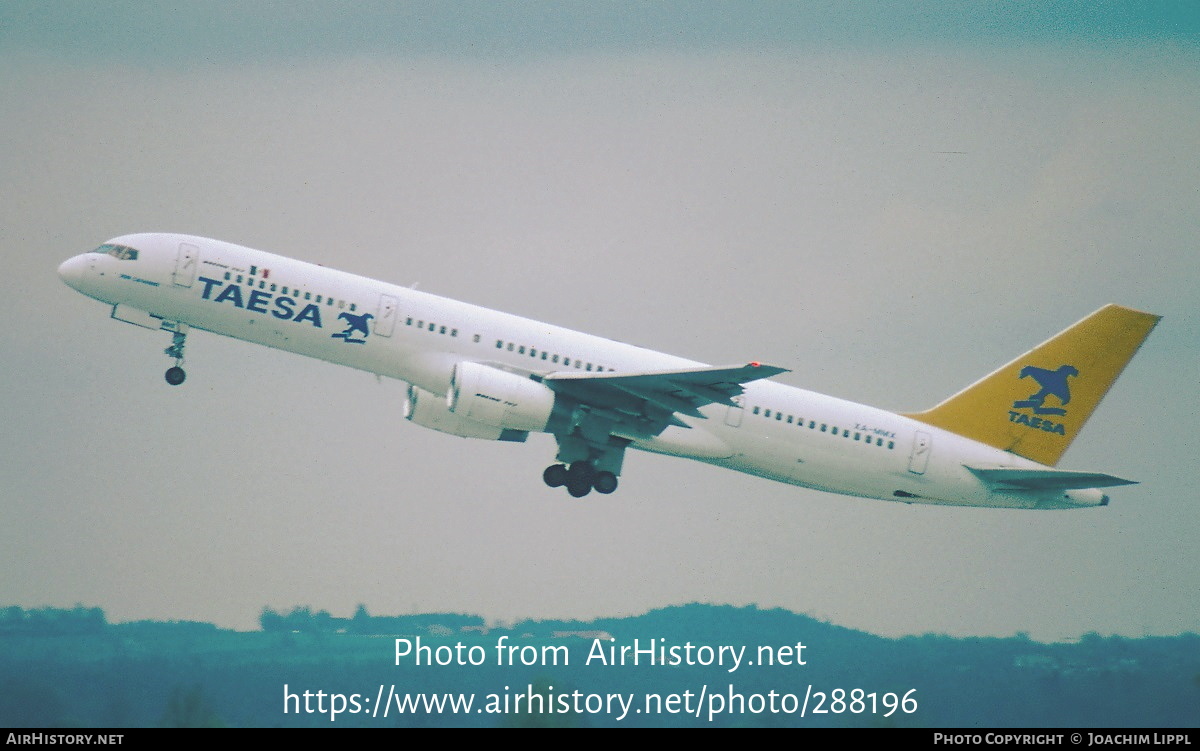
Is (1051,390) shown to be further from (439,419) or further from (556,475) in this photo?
(439,419)

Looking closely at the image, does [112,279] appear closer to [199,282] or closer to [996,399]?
[199,282]

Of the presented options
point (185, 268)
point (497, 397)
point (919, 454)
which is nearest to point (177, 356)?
point (185, 268)

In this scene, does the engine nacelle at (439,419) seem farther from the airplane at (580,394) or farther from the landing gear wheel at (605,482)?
the landing gear wheel at (605,482)

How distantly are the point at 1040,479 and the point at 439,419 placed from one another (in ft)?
Result: 56.6

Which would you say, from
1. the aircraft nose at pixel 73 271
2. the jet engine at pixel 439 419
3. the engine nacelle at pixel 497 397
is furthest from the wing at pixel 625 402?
the aircraft nose at pixel 73 271

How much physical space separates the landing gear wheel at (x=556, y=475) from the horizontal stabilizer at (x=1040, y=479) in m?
11.8

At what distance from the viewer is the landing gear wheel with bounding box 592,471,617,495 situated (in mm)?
46750

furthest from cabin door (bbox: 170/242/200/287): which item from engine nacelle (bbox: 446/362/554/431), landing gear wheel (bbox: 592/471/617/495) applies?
landing gear wheel (bbox: 592/471/617/495)

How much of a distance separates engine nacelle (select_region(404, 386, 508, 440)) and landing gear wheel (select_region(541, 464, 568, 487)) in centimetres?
181

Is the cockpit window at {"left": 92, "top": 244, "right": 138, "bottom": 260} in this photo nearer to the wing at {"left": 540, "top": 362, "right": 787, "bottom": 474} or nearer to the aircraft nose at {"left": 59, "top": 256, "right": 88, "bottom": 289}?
A: the aircraft nose at {"left": 59, "top": 256, "right": 88, "bottom": 289}

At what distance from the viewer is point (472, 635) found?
4781cm

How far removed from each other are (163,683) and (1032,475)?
24.6 m

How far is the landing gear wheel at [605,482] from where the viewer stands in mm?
46750
